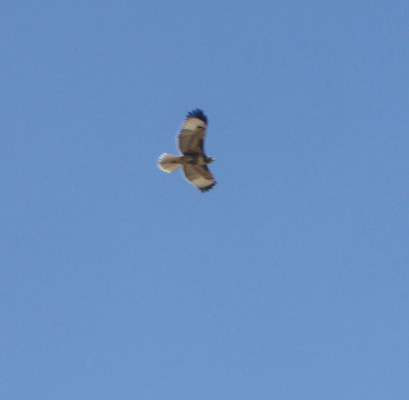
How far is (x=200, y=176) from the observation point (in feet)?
315

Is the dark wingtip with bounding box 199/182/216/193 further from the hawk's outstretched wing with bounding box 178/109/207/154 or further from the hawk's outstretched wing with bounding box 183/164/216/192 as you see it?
the hawk's outstretched wing with bounding box 178/109/207/154

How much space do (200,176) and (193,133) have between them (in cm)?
246

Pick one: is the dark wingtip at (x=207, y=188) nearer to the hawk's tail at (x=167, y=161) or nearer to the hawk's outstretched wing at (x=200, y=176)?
the hawk's outstretched wing at (x=200, y=176)

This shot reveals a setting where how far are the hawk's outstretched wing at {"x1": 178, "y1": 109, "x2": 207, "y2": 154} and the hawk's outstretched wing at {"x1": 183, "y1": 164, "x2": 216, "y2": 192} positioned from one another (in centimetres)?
93

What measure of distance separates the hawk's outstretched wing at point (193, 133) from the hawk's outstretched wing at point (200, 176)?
0.93 metres

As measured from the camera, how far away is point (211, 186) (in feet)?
318

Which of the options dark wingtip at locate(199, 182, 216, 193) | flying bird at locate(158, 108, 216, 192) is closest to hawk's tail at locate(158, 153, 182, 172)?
flying bird at locate(158, 108, 216, 192)

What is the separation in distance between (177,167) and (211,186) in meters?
2.38

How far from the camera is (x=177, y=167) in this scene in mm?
94875

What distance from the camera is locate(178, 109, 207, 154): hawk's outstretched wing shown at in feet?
308

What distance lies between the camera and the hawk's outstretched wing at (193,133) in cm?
9400

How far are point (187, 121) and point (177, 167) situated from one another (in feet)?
6.29

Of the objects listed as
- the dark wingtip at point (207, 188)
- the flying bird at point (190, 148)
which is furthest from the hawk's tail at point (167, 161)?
the dark wingtip at point (207, 188)

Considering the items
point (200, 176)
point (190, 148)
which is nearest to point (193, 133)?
point (190, 148)
